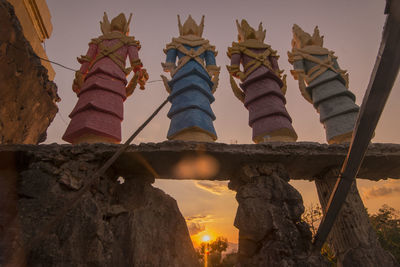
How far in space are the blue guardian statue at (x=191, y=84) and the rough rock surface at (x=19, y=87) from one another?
1.75 metres

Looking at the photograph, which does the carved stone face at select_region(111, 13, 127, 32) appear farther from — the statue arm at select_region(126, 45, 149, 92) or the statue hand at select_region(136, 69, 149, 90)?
the statue hand at select_region(136, 69, 149, 90)

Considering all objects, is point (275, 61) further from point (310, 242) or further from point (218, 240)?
point (218, 240)

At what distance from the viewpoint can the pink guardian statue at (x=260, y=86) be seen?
12.7ft

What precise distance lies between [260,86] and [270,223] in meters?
2.49

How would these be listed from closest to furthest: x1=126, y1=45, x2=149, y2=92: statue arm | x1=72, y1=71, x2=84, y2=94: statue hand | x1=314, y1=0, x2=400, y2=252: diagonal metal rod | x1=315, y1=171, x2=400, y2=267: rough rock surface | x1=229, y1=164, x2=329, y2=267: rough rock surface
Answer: x1=314, y1=0, x2=400, y2=252: diagonal metal rod < x1=229, y1=164, x2=329, y2=267: rough rock surface < x1=315, y1=171, x2=400, y2=267: rough rock surface < x1=72, y1=71, x2=84, y2=94: statue hand < x1=126, y1=45, x2=149, y2=92: statue arm

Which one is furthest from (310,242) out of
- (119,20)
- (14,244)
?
(119,20)

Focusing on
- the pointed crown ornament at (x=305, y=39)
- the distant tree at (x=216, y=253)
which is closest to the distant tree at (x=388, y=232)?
Answer: the distant tree at (x=216, y=253)

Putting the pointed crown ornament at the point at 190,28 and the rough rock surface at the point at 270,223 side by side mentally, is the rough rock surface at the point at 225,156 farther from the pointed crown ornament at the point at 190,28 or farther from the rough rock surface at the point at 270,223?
the pointed crown ornament at the point at 190,28

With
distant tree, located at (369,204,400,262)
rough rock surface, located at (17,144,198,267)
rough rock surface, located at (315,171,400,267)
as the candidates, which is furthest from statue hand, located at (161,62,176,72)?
distant tree, located at (369,204,400,262)

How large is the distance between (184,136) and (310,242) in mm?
1982

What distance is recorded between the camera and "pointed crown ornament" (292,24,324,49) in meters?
5.48

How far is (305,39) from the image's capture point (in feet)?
18.0

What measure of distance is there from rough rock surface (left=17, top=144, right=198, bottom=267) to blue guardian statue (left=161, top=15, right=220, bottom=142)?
107 centimetres

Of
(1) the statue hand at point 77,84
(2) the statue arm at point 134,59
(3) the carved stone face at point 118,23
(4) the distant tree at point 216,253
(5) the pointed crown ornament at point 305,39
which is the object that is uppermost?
(3) the carved stone face at point 118,23
